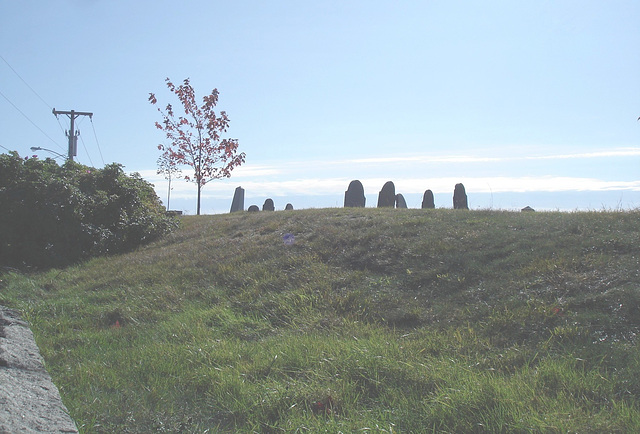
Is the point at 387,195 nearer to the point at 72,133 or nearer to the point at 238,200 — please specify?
the point at 238,200

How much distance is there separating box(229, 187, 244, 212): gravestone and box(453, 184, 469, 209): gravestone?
12.9 metres

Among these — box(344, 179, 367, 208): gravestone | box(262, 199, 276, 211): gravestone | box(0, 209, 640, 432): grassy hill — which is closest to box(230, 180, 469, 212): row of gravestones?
box(344, 179, 367, 208): gravestone

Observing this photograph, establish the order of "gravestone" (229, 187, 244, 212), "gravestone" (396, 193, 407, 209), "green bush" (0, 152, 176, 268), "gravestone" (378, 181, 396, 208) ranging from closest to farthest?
"green bush" (0, 152, 176, 268)
"gravestone" (378, 181, 396, 208)
"gravestone" (396, 193, 407, 209)
"gravestone" (229, 187, 244, 212)

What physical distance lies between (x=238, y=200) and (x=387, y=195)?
1170 cm

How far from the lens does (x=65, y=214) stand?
40.9 feet

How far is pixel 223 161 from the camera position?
24.3m

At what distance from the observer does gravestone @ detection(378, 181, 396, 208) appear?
640 inches

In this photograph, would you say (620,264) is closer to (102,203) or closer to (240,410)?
(240,410)

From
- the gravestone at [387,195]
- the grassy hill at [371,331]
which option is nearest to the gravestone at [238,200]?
the gravestone at [387,195]

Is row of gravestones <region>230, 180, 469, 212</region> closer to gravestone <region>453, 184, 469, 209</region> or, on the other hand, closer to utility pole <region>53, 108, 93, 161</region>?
gravestone <region>453, 184, 469, 209</region>

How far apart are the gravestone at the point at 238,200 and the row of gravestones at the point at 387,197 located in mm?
10136

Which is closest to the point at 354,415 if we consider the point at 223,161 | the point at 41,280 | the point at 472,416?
the point at 472,416

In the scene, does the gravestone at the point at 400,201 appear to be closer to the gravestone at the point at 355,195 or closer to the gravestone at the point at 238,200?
the gravestone at the point at 355,195

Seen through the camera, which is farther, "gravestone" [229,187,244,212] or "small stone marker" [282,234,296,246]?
"gravestone" [229,187,244,212]
